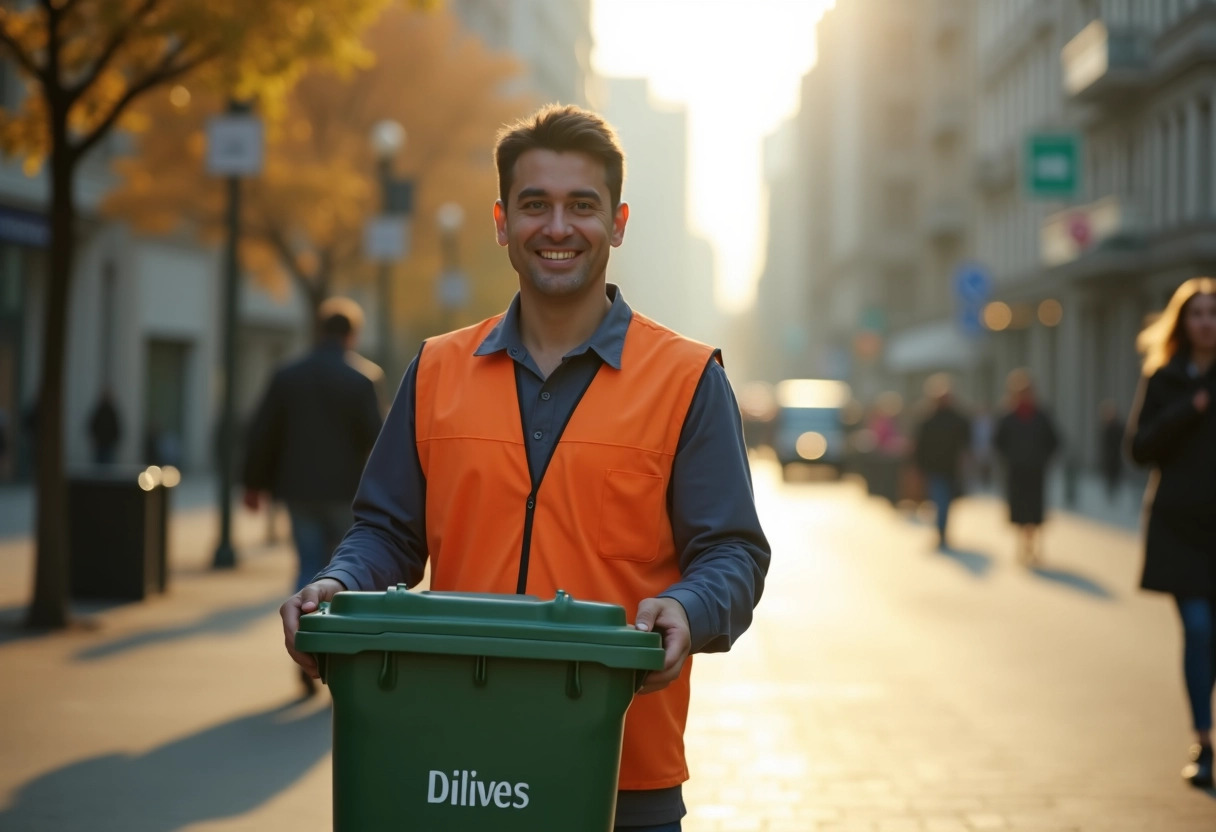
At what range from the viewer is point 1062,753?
766 centimetres

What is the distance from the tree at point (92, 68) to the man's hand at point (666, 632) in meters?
8.91

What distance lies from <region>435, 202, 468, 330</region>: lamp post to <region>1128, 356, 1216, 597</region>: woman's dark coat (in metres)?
23.7

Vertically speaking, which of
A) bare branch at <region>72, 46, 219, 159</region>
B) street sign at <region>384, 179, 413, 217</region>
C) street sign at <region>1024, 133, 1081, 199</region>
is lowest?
bare branch at <region>72, 46, 219, 159</region>

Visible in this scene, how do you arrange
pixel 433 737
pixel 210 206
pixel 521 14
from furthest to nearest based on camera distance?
pixel 521 14 < pixel 210 206 < pixel 433 737

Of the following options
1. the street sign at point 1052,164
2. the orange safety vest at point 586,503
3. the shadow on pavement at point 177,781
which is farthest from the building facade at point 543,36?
the orange safety vest at point 586,503

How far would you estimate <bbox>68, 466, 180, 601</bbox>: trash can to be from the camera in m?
12.6

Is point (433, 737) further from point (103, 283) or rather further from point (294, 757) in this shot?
point (103, 283)

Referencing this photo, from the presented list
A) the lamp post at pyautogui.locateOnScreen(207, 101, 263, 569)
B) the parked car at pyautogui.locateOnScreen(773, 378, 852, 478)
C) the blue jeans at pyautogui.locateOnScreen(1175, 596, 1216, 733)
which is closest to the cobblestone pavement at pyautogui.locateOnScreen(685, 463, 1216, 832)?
the blue jeans at pyautogui.locateOnScreen(1175, 596, 1216, 733)

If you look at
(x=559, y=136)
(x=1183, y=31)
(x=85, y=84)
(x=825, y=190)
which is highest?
(x=825, y=190)

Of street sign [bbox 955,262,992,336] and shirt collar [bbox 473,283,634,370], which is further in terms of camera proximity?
street sign [bbox 955,262,992,336]

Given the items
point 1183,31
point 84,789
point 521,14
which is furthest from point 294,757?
point 521,14

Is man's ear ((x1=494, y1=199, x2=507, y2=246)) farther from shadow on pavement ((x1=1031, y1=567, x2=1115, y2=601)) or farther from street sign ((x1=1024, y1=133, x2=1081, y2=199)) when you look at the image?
street sign ((x1=1024, y1=133, x2=1081, y2=199))

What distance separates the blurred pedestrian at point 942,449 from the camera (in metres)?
19.9

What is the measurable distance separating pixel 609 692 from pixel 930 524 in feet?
74.6
